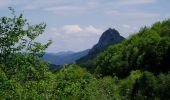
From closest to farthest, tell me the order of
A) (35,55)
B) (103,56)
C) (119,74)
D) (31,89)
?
(31,89) → (35,55) → (119,74) → (103,56)

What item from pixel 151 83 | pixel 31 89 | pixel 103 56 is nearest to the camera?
pixel 31 89

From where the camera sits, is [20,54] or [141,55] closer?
[20,54]

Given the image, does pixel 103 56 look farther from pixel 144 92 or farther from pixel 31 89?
pixel 31 89

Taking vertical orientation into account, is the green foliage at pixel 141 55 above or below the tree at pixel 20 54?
below

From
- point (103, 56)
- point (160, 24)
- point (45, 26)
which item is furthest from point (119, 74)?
point (45, 26)

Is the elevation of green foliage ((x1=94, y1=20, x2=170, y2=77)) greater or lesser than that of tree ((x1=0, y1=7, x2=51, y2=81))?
lesser

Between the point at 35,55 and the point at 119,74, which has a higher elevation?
the point at 35,55

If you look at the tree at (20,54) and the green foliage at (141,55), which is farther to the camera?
the green foliage at (141,55)

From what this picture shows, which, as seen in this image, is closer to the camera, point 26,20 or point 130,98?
point 26,20

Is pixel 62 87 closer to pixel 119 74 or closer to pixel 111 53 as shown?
pixel 119 74

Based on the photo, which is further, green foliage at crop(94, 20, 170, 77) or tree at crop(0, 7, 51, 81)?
green foliage at crop(94, 20, 170, 77)

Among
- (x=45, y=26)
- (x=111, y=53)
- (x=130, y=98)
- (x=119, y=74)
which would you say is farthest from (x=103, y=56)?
(x=45, y=26)

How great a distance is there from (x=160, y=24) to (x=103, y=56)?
22.3 meters

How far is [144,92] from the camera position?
4345 inches
